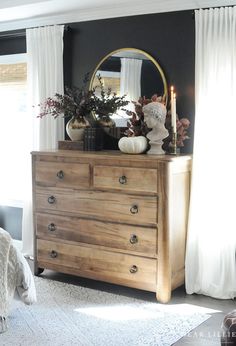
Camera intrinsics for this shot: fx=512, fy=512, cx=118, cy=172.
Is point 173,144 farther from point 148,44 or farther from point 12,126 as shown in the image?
point 12,126

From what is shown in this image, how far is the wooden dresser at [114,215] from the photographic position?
3.60 m

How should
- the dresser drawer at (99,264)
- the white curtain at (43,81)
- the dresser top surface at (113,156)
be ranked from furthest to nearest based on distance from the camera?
the white curtain at (43,81) → the dresser drawer at (99,264) → the dresser top surface at (113,156)

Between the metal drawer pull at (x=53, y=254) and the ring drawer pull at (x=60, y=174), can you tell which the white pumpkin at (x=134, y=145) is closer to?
the ring drawer pull at (x=60, y=174)

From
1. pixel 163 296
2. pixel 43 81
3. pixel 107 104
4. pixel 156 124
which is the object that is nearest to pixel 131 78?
pixel 107 104

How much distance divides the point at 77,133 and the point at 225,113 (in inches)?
48.3

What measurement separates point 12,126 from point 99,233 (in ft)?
6.09

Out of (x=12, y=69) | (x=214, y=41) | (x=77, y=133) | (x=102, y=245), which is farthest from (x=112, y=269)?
(x=12, y=69)

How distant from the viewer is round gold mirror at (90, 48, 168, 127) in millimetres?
4078

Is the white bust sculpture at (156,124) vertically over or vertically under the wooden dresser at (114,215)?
over

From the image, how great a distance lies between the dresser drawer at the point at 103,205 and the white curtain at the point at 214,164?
412mm

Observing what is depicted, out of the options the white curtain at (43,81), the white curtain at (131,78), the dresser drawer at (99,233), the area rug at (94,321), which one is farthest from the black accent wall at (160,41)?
the area rug at (94,321)

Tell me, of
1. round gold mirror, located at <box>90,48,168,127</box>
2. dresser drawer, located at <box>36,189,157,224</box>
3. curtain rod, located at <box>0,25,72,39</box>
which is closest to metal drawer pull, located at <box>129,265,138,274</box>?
dresser drawer, located at <box>36,189,157,224</box>

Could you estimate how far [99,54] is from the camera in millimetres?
4434

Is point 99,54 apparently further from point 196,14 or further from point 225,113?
point 225,113
